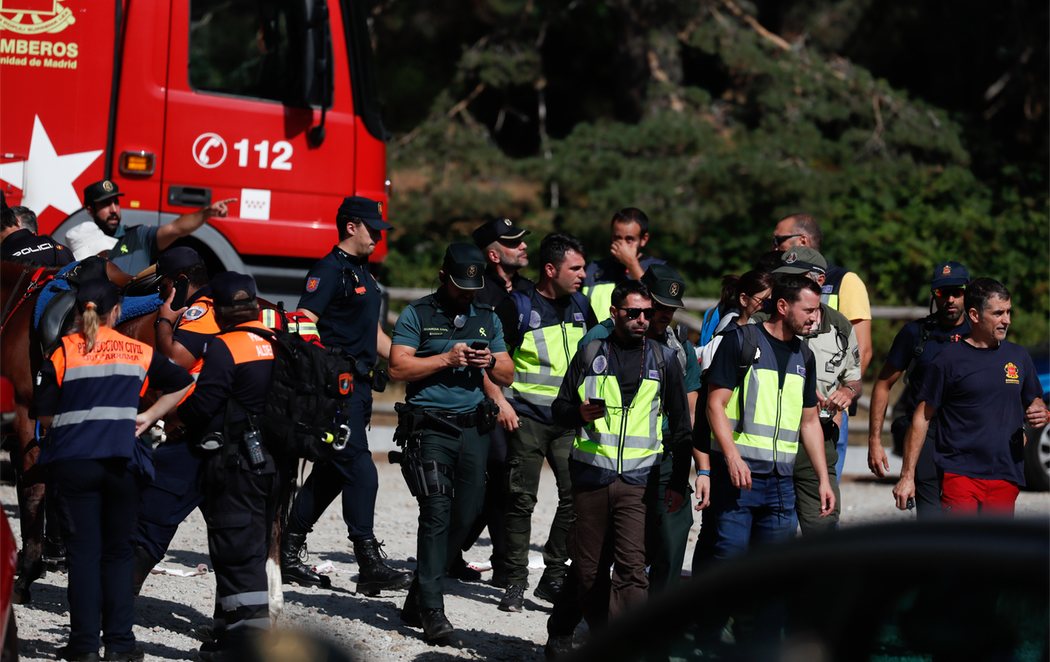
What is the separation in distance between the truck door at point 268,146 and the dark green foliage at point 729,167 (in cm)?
640

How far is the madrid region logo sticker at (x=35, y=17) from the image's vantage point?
928cm

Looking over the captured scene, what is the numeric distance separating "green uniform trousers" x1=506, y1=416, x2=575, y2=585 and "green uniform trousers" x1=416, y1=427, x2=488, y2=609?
1.23 ft

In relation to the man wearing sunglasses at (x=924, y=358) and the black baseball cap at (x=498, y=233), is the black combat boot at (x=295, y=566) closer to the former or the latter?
the black baseball cap at (x=498, y=233)

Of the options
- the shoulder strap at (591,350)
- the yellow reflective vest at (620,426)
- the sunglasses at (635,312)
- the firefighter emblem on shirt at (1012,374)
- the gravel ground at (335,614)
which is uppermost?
Result: the sunglasses at (635,312)

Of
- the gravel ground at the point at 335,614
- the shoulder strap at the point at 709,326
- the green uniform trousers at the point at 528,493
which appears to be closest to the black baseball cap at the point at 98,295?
the gravel ground at the point at 335,614

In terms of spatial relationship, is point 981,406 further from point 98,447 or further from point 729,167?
point 729,167

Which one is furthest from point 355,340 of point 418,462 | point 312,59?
point 312,59

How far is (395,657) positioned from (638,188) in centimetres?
1049

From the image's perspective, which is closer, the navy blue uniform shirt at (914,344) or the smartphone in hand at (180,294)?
the smartphone in hand at (180,294)

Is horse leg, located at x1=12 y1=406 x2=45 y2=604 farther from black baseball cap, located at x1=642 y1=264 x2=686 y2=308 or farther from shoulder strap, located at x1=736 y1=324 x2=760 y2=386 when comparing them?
shoulder strap, located at x1=736 y1=324 x2=760 y2=386

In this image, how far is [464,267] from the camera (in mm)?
6895

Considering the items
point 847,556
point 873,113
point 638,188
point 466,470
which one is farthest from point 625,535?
point 873,113

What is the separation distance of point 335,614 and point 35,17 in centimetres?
459

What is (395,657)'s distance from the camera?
6.49 metres
